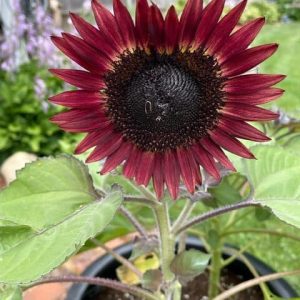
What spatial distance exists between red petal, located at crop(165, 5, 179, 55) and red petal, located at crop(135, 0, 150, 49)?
Answer: 0.7 inches

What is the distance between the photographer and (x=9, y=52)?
2.30 metres

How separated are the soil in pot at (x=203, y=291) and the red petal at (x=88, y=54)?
605mm

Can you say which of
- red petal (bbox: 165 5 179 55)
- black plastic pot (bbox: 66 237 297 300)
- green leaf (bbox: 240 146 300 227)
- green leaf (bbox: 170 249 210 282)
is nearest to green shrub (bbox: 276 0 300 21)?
black plastic pot (bbox: 66 237 297 300)

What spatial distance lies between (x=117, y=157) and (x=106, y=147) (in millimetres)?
16

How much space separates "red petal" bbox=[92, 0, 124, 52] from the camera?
1.74ft

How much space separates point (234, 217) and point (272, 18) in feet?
16.4

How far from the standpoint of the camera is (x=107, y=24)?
0.54 metres

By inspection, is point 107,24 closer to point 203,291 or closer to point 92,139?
point 92,139

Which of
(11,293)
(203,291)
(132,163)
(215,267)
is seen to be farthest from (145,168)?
(203,291)

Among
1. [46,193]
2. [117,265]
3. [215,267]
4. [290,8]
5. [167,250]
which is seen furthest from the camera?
[290,8]

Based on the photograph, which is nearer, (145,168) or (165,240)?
(145,168)

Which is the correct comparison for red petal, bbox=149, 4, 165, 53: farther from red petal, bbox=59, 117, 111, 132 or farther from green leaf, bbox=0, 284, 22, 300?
green leaf, bbox=0, 284, 22, 300

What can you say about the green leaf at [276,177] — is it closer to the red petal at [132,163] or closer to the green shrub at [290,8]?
the red petal at [132,163]

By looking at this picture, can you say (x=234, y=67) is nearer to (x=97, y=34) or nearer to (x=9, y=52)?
(x=97, y=34)
